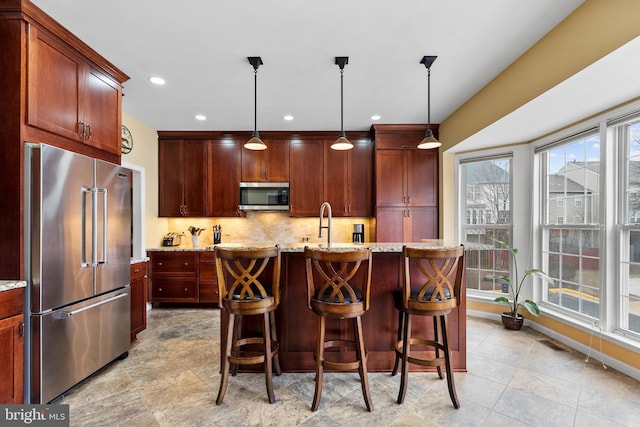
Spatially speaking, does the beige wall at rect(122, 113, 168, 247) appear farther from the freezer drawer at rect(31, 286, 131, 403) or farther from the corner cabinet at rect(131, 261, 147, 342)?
the freezer drawer at rect(31, 286, 131, 403)

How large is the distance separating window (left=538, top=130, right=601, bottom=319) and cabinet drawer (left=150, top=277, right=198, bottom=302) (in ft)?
15.1

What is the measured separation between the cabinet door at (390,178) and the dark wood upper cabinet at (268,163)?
4.77 feet

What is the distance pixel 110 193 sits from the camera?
8.23ft

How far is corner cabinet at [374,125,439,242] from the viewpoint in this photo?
4.39 metres

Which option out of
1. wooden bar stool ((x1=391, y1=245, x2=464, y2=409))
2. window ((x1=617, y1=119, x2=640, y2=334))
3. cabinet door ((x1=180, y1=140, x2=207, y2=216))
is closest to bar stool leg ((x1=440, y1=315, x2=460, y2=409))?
wooden bar stool ((x1=391, y1=245, x2=464, y2=409))

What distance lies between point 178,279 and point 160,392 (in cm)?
240

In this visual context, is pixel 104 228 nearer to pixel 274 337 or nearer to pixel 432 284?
pixel 274 337

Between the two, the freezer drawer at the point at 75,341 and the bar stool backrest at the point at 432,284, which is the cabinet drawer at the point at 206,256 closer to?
the freezer drawer at the point at 75,341

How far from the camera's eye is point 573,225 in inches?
122

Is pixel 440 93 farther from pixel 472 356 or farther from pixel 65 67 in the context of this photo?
pixel 65 67

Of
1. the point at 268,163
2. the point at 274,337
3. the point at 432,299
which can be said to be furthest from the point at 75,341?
the point at 268,163

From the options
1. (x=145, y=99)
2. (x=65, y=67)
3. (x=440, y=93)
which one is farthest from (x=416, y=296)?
(x=145, y=99)

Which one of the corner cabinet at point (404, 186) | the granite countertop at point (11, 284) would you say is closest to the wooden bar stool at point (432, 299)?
the corner cabinet at point (404, 186)

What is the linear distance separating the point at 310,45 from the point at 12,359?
2.89 meters
